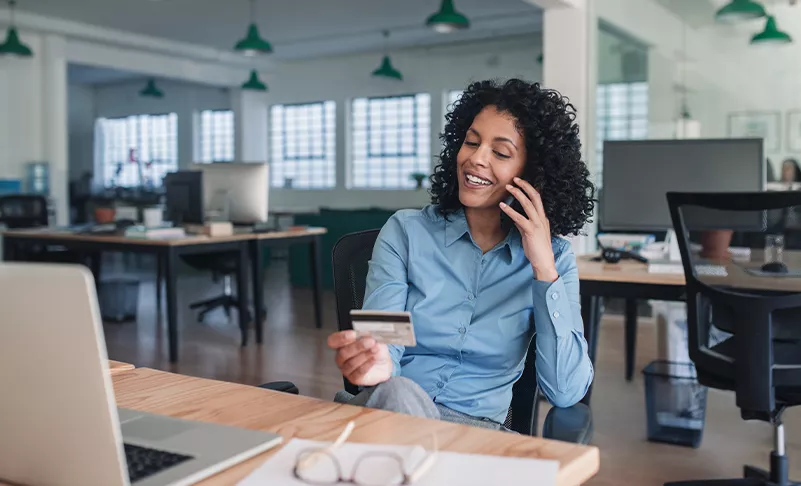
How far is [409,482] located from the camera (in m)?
0.82

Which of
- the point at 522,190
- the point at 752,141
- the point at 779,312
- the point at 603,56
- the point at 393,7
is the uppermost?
the point at 393,7

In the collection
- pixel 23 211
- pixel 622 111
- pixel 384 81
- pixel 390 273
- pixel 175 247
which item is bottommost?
pixel 175 247

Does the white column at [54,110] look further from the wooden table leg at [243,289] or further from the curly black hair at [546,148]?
the curly black hair at [546,148]

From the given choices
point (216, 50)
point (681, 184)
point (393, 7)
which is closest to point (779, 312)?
point (681, 184)

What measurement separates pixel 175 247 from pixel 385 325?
3862 millimetres

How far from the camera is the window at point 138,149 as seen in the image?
14.5 metres

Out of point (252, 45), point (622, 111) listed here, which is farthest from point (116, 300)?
point (622, 111)

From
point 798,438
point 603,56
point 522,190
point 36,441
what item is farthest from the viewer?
point 603,56

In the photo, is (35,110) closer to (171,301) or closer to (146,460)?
(171,301)

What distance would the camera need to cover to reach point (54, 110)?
32.3 ft

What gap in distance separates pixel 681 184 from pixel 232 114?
1118 centimetres

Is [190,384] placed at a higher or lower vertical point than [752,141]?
lower

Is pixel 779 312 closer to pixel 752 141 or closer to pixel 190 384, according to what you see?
pixel 752 141

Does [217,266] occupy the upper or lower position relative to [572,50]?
lower
